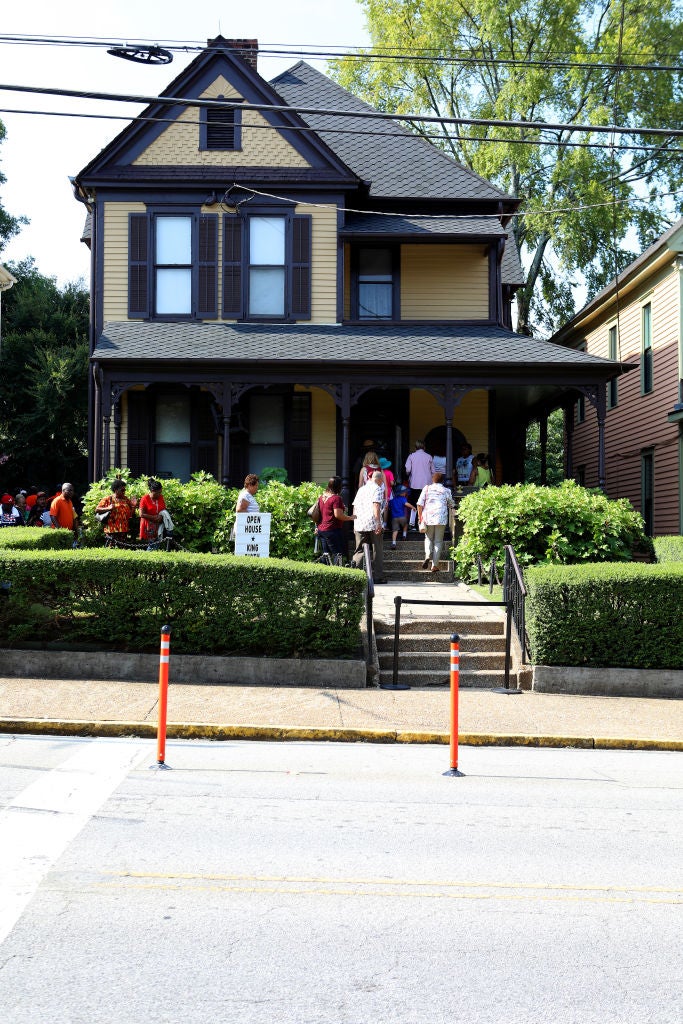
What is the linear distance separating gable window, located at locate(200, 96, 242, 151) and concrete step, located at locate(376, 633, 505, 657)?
1317 cm

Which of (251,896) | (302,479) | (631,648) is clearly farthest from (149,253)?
(251,896)

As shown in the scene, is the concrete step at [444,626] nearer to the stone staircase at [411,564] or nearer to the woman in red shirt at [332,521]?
the woman in red shirt at [332,521]

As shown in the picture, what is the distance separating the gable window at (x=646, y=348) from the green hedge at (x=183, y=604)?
16.4m

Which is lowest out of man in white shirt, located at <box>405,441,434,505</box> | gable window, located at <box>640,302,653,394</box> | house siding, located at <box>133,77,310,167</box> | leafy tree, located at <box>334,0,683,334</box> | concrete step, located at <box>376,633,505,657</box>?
concrete step, located at <box>376,633,505,657</box>

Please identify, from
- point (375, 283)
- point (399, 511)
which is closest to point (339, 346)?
point (375, 283)

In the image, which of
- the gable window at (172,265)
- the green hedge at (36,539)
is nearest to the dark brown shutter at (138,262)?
the gable window at (172,265)

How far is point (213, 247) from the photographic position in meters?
22.8

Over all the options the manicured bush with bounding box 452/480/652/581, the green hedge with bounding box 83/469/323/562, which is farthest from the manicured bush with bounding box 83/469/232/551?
the manicured bush with bounding box 452/480/652/581

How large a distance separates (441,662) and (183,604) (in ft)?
10.7

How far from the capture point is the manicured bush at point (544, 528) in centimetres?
1678

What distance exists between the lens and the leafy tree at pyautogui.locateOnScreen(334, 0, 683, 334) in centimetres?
3406

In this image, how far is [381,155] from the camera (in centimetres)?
2616

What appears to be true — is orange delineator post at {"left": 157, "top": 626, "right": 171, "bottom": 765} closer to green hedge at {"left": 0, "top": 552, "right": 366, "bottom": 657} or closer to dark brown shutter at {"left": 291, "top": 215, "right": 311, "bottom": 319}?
green hedge at {"left": 0, "top": 552, "right": 366, "bottom": 657}

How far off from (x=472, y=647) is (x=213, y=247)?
1230 cm
